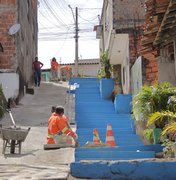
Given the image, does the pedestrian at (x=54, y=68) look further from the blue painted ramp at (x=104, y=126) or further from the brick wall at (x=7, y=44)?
the brick wall at (x=7, y=44)

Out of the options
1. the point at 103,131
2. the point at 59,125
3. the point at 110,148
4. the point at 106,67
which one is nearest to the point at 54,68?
the point at 106,67

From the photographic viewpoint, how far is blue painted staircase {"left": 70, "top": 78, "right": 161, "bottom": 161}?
8.22m

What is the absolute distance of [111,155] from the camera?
8.21 m

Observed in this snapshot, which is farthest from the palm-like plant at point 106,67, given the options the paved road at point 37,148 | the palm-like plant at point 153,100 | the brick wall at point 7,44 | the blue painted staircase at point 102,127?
the palm-like plant at point 153,100

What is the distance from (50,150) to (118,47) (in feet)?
32.4

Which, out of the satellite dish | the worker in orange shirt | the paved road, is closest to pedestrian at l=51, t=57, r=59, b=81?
the paved road

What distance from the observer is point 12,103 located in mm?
18125

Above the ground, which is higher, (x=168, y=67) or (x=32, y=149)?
(x=168, y=67)

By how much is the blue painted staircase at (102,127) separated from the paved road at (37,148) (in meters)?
0.50

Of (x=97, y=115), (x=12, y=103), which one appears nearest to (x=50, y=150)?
(x=97, y=115)

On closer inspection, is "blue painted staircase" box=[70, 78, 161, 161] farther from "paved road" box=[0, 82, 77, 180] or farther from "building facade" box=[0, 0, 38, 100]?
"building facade" box=[0, 0, 38, 100]

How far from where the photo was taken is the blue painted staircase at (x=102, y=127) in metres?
8.22

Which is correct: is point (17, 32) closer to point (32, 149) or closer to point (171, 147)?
point (32, 149)

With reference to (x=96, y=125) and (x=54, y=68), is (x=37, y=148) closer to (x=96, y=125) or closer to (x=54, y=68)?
(x=96, y=125)
